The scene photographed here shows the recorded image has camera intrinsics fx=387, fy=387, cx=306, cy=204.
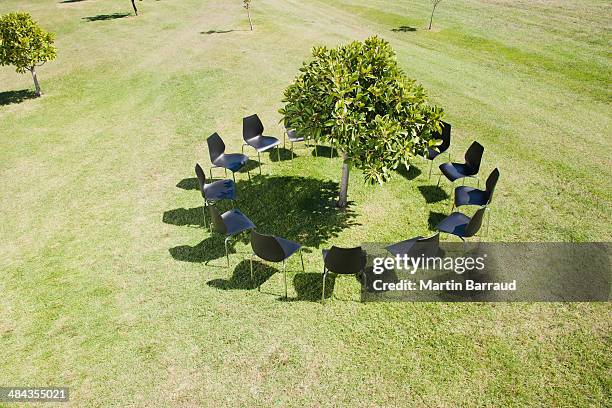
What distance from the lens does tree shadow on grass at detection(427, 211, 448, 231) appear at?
877cm

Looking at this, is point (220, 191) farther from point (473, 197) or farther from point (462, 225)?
point (473, 197)

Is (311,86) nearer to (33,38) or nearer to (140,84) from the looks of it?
(140,84)

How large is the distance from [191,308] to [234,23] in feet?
83.0

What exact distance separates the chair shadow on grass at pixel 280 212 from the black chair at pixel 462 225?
202cm

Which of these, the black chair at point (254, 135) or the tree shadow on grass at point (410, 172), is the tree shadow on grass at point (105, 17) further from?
the tree shadow on grass at point (410, 172)

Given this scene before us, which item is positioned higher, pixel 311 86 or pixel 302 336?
pixel 311 86

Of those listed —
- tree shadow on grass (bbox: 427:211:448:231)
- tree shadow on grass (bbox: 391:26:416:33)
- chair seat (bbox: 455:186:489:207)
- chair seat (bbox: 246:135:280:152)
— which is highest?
tree shadow on grass (bbox: 391:26:416:33)

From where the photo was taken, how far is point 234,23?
89.7 feet

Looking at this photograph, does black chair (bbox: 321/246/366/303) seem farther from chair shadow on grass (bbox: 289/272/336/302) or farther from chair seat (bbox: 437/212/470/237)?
chair seat (bbox: 437/212/470/237)

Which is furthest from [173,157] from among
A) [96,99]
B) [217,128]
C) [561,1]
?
[561,1]

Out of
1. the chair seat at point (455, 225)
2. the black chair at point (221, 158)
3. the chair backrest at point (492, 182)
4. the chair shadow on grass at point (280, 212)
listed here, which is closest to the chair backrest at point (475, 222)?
the chair seat at point (455, 225)

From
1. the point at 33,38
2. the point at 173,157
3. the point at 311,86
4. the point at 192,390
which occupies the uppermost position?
the point at 33,38

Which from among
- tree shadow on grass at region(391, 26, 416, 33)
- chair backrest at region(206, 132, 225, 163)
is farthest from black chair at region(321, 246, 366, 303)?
tree shadow on grass at region(391, 26, 416, 33)

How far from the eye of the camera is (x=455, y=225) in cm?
780
